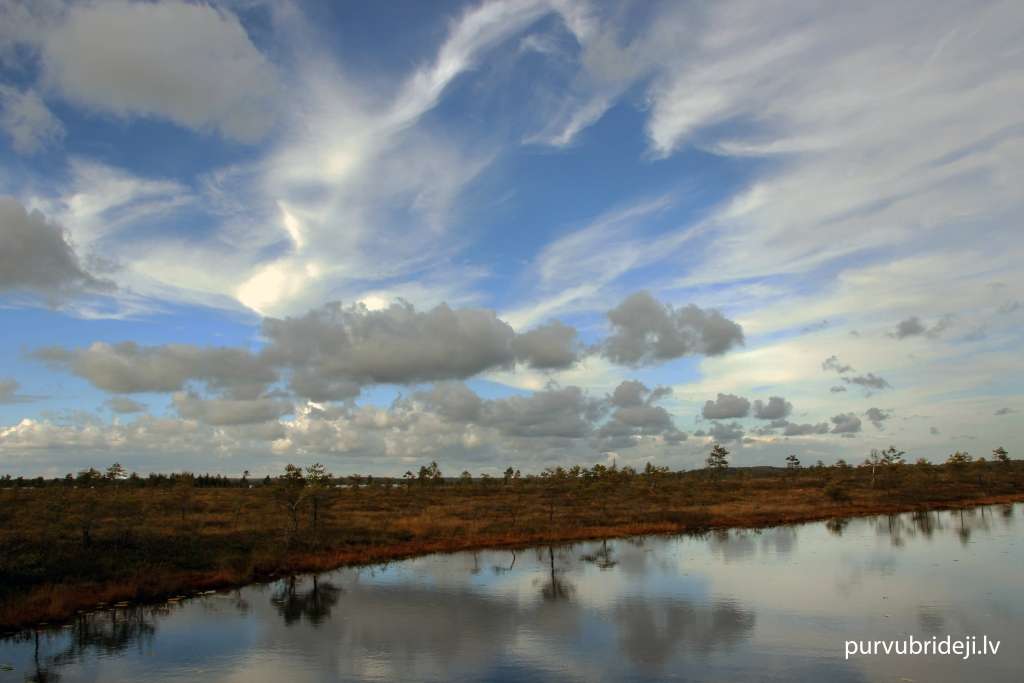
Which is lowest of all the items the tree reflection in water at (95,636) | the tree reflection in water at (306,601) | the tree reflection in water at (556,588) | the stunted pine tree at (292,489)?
the tree reflection in water at (556,588)

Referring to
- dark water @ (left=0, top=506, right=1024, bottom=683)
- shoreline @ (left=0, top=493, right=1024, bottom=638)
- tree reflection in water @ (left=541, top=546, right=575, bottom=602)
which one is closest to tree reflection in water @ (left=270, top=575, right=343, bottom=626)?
dark water @ (left=0, top=506, right=1024, bottom=683)

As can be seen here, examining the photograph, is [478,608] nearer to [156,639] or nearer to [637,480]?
[156,639]

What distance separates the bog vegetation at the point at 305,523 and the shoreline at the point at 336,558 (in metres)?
0.07

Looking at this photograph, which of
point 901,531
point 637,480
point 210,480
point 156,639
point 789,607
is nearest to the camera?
point 156,639

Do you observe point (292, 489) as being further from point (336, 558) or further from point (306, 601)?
point (306, 601)

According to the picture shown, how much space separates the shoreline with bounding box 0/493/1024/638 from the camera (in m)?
22.5

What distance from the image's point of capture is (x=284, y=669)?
17.0m

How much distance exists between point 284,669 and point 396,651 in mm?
2954

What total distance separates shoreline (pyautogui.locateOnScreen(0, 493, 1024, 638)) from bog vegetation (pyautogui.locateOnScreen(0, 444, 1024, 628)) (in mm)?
75

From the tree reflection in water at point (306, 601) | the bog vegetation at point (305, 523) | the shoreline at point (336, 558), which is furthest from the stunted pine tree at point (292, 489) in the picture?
the tree reflection in water at point (306, 601)

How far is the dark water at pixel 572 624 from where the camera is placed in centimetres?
1652

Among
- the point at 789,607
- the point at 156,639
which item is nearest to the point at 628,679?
the point at 789,607

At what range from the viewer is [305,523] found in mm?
46094

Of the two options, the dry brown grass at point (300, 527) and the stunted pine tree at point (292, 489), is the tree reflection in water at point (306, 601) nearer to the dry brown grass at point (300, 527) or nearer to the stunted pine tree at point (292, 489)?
the dry brown grass at point (300, 527)
